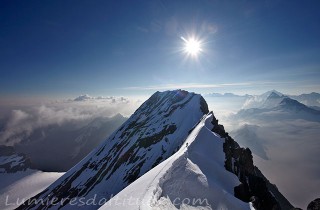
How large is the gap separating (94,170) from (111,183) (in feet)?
98.1

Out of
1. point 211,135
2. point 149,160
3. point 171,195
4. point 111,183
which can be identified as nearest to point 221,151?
point 211,135

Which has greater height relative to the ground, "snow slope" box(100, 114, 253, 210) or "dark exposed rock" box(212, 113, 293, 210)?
"snow slope" box(100, 114, 253, 210)

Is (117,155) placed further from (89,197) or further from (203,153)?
(203,153)

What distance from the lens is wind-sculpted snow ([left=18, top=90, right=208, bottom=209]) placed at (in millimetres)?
78125

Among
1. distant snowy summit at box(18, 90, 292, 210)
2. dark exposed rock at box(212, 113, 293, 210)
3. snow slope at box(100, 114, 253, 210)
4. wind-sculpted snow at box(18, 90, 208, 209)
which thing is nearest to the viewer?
snow slope at box(100, 114, 253, 210)

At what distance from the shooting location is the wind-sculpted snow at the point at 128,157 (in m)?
78.1

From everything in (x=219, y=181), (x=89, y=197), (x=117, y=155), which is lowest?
(x=89, y=197)

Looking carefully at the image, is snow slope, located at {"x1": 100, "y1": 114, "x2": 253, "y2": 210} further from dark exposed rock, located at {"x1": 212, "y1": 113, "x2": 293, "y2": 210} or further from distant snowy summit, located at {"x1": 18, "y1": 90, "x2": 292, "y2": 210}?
dark exposed rock, located at {"x1": 212, "y1": 113, "x2": 293, "y2": 210}

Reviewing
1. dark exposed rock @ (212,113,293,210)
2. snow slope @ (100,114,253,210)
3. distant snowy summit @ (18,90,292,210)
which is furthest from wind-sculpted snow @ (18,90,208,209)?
snow slope @ (100,114,253,210)

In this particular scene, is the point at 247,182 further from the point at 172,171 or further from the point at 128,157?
the point at 128,157

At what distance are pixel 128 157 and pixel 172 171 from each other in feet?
239

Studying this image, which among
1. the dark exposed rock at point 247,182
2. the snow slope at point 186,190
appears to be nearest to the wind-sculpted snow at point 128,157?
the dark exposed rock at point 247,182

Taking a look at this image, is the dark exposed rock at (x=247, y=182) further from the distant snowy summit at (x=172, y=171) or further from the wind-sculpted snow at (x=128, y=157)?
the wind-sculpted snow at (x=128, y=157)

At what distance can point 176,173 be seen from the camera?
23.9 metres
